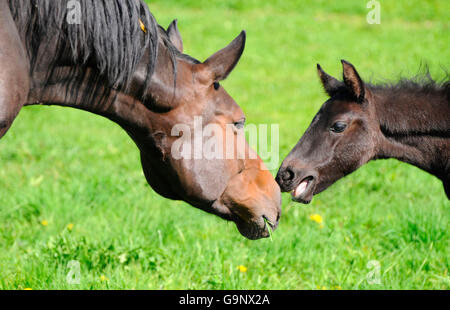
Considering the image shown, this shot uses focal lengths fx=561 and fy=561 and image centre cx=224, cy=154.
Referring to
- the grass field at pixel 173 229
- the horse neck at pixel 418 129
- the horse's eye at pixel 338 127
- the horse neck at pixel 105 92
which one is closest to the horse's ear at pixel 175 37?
the horse neck at pixel 105 92

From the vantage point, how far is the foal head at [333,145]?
387 cm

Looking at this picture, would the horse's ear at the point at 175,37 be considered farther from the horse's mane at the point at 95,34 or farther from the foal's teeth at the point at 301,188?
the foal's teeth at the point at 301,188

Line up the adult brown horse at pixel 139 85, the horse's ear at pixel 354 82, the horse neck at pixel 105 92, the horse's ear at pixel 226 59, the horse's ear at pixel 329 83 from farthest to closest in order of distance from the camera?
1. the horse's ear at pixel 329 83
2. the horse's ear at pixel 354 82
3. the horse's ear at pixel 226 59
4. the horse neck at pixel 105 92
5. the adult brown horse at pixel 139 85

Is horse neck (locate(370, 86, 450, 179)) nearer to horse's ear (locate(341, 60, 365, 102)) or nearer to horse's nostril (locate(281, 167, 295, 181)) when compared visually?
horse's ear (locate(341, 60, 365, 102))

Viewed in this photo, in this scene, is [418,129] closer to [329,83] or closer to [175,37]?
[329,83]

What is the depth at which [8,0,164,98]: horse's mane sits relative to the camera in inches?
97.1

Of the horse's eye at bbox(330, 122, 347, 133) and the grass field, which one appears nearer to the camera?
the horse's eye at bbox(330, 122, 347, 133)

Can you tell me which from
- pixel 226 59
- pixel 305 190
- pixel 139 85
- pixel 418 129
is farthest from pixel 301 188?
pixel 139 85

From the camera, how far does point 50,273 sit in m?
4.02

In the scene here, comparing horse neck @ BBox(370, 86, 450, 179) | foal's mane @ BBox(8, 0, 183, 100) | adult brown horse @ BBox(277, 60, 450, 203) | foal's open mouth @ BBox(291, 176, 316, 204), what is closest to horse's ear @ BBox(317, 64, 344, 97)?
adult brown horse @ BBox(277, 60, 450, 203)

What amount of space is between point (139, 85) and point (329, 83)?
72.9 inches

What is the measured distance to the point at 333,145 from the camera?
3.90m

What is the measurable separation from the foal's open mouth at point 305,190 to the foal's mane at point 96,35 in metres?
1.61
